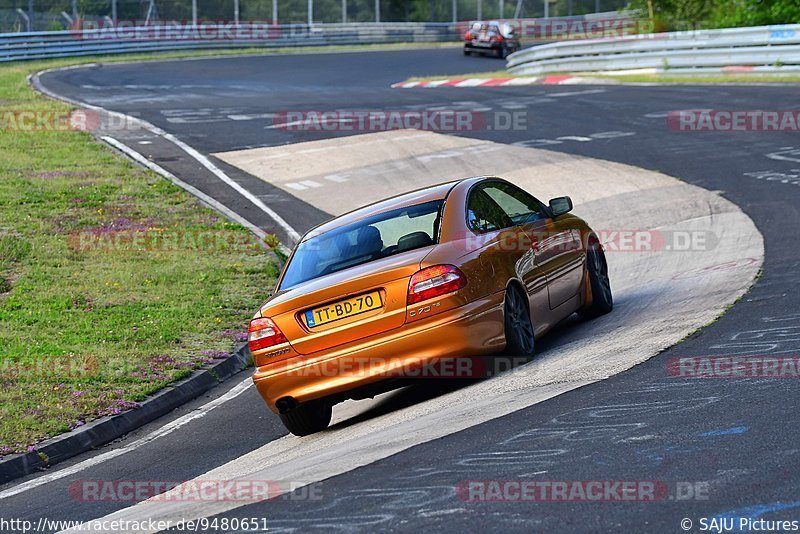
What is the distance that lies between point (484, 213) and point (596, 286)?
5.94 ft

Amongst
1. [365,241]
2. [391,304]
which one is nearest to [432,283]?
[391,304]

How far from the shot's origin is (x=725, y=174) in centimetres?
1728

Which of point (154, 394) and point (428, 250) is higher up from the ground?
point (428, 250)

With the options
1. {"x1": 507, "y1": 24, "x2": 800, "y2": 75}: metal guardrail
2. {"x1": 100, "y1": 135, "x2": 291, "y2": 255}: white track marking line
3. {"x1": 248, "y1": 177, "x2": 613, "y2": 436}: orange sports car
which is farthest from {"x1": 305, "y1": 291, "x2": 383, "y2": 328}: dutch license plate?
{"x1": 507, "y1": 24, "x2": 800, "y2": 75}: metal guardrail

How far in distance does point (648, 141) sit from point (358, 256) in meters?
13.6

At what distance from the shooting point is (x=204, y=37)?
51281mm

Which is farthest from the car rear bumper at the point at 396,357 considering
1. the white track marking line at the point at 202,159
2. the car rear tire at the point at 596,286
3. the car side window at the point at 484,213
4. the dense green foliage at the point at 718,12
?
the dense green foliage at the point at 718,12

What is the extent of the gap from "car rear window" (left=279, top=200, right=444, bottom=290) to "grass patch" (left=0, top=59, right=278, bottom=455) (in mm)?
1992

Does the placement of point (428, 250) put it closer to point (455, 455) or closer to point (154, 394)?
point (455, 455)

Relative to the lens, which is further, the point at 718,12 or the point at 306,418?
the point at 718,12

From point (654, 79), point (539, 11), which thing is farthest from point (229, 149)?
point (539, 11)

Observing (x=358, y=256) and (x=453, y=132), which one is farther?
(x=453, y=132)

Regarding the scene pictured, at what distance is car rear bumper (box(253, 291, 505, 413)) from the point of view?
7773 mm

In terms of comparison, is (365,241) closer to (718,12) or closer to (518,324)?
(518,324)
